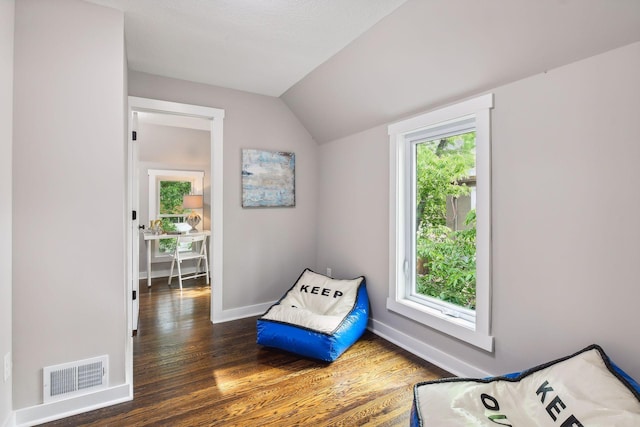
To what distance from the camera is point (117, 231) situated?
2.05m

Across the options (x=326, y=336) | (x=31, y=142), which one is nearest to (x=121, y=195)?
(x=31, y=142)

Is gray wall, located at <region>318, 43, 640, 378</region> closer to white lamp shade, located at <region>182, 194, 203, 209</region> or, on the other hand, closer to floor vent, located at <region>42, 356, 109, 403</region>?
floor vent, located at <region>42, 356, 109, 403</region>

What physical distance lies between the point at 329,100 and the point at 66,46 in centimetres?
205

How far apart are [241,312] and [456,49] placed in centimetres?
310

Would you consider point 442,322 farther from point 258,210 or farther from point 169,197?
point 169,197

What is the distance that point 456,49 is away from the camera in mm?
2000

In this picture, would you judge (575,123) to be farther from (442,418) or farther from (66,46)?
(66,46)

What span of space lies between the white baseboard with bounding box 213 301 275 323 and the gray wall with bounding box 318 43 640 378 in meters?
2.01

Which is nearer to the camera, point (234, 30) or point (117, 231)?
point (117, 231)
